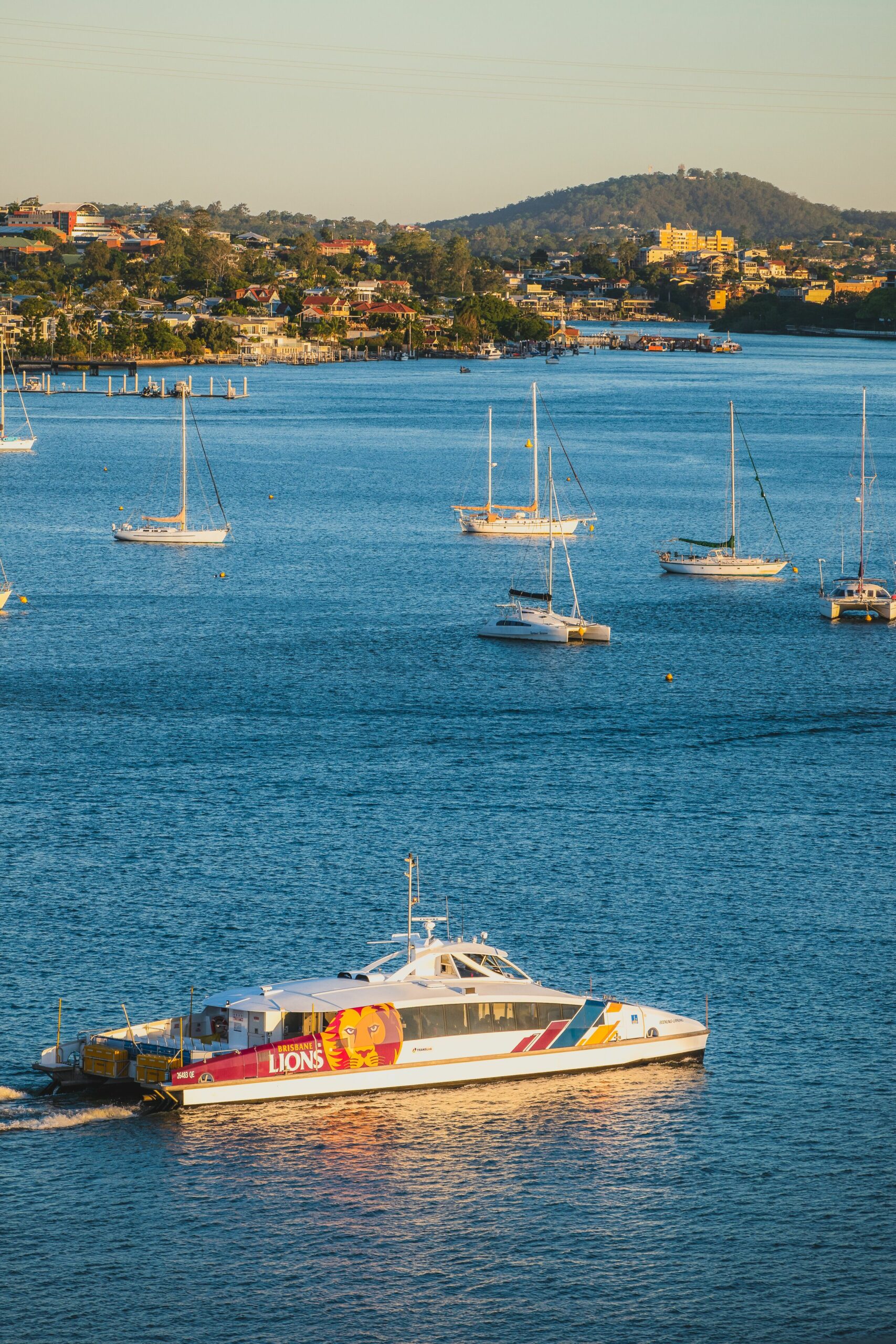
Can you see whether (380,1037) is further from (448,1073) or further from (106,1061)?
(106,1061)

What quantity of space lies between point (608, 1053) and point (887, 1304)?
768 cm

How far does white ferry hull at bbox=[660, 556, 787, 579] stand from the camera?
83.9 metres

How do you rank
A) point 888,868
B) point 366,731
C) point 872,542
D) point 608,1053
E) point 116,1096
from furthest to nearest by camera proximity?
point 872,542, point 366,731, point 888,868, point 608,1053, point 116,1096

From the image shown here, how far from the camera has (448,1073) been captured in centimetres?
2959

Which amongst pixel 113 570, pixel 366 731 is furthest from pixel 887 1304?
pixel 113 570

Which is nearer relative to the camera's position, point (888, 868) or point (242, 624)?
point (888, 868)

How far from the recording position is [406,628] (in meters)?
71.1

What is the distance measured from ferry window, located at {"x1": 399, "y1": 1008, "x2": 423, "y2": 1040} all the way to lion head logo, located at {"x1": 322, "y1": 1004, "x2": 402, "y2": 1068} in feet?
0.25

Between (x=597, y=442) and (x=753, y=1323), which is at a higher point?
(x=597, y=442)

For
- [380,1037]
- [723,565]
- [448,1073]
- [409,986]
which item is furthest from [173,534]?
[380,1037]

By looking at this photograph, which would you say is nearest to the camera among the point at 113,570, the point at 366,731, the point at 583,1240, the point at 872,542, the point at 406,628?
the point at 583,1240

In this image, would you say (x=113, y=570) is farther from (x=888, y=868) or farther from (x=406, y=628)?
(x=888, y=868)

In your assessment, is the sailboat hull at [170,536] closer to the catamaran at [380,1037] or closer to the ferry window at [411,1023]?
the catamaran at [380,1037]

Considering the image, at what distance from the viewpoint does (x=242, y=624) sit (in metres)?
72.2
